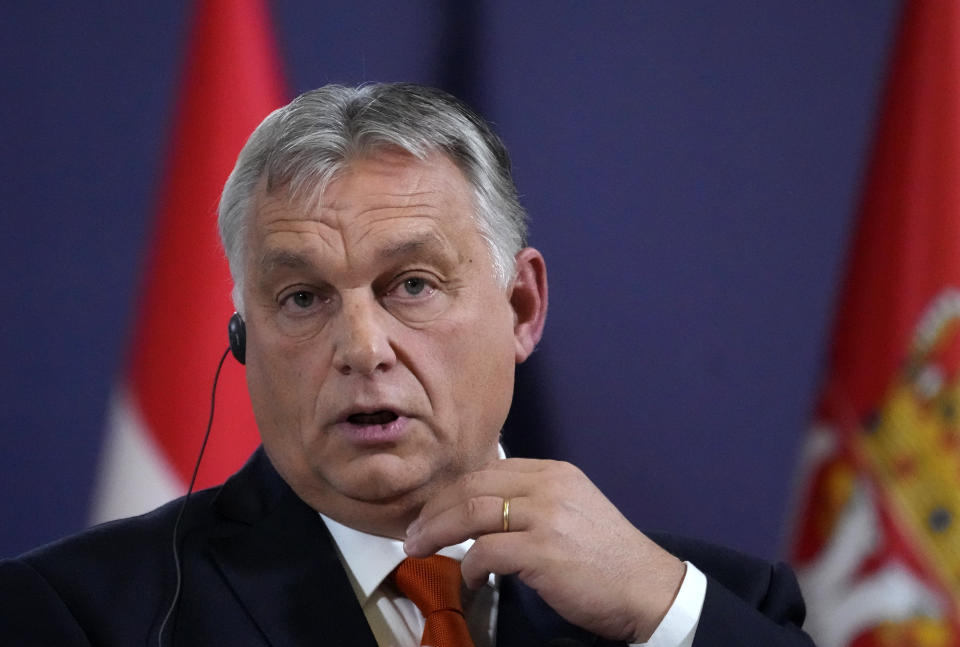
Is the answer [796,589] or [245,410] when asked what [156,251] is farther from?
[796,589]

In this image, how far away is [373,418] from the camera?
5.52 feet

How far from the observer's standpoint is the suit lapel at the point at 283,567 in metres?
1.70

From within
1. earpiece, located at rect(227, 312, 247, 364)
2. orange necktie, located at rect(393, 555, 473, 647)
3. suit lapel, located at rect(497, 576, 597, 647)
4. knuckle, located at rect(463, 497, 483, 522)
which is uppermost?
earpiece, located at rect(227, 312, 247, 364)

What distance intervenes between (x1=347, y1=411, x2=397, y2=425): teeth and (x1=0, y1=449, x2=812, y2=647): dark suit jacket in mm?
238

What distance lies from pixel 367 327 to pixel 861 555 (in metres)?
1.32

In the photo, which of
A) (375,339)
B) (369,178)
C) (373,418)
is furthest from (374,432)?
(369,178)

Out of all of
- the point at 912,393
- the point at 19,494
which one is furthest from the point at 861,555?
the point at 19,494

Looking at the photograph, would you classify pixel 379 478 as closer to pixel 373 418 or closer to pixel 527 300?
pixel 373 418

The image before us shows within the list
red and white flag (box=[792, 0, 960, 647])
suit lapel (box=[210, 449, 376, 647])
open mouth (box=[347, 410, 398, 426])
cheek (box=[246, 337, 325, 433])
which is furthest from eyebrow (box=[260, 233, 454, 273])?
red and white flag (box=[792, 0, 960, 647])

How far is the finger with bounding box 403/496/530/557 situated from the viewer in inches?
63.9

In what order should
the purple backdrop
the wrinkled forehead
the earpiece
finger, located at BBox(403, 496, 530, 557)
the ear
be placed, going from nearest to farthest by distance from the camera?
finger, located at BBox(403, 496, 530, 557) < the wrinkled forehead < the earpiece < the ear < the purple backdrop

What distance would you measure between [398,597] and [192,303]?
3.23 ft

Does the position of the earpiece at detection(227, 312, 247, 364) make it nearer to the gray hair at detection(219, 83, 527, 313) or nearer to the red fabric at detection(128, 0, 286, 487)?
the gray hair at detection(219, 83, 527, 313)

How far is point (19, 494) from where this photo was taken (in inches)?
97.5
